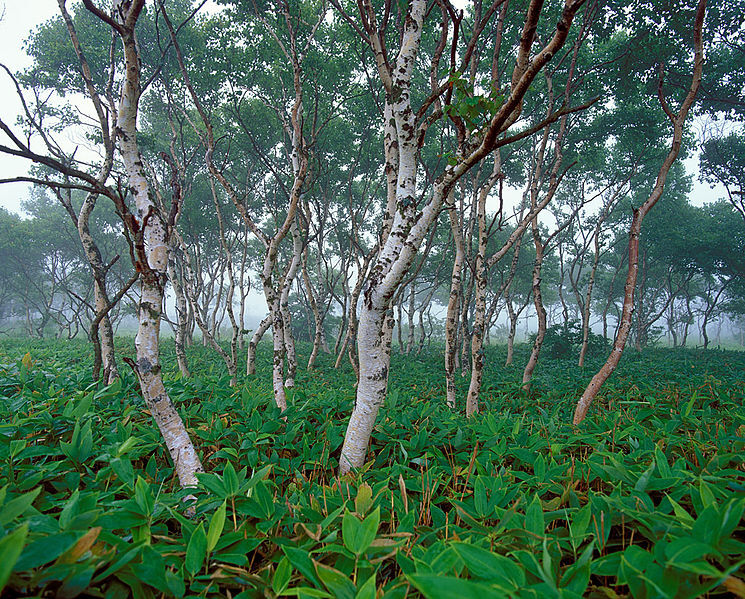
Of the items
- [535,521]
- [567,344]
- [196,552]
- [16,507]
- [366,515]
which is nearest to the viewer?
[16,507]

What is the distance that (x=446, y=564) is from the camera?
1059 mm

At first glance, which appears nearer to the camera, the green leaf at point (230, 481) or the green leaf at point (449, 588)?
the green leaf at point (449, 588)

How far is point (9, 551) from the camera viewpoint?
71cm

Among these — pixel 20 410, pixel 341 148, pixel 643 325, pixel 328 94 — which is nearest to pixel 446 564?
pixel 20 410

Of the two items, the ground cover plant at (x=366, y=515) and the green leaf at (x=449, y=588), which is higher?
the green leaf at (x=449, y=588)

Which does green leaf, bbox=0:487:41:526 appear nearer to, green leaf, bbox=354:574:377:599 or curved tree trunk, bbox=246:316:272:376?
green leaf, bbox=354:574:377:599

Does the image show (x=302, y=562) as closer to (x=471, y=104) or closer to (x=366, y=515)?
(x=366, y=515)

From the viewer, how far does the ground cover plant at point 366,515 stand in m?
0.97

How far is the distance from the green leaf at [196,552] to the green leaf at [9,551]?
0.59 meters

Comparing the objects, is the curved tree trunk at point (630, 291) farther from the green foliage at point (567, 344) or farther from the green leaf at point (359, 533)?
the green foliage at point (567, 344)

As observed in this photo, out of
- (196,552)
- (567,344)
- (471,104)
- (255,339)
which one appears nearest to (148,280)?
(196,552)

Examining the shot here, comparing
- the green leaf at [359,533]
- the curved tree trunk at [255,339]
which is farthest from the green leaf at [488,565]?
the curved tree trunk at [255,339]

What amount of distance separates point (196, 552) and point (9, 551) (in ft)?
2.03

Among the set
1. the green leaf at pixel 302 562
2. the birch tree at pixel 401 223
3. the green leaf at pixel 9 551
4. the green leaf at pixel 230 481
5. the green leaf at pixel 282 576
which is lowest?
the green leaf at pixel 282 576
